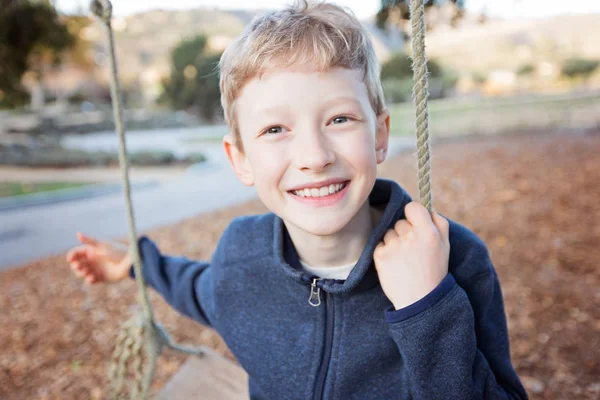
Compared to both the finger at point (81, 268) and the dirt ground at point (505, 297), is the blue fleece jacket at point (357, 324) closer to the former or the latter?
the finger at point (81, 268)

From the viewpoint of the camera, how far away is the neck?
1351 mm

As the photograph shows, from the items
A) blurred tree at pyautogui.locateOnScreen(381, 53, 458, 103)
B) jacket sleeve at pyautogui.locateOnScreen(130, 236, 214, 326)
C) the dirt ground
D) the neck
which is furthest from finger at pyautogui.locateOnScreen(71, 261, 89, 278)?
blurred tree at pyautogui.locateOnScreen(381, 53, 458, 103)

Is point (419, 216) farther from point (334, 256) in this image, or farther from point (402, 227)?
point (334, 256)

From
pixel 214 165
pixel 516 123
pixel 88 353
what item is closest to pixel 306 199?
pixel 88 353

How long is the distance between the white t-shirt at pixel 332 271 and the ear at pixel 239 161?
320 millimetres

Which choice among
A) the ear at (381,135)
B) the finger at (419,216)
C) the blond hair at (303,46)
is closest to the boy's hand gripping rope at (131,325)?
the blond hair at (303,46)

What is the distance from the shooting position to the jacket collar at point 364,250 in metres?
1.25

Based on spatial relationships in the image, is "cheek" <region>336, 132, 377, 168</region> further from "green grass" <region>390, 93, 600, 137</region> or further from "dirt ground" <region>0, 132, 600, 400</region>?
"green grass" <region>390, 93, 600, 137</region>

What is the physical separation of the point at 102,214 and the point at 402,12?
5989 millimetres

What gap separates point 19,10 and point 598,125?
1388 centimetres

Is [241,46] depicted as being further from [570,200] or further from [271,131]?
[570,200]

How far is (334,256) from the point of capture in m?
1.37

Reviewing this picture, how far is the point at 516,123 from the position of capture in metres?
15.2

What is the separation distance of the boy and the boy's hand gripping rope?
1.09 ft
